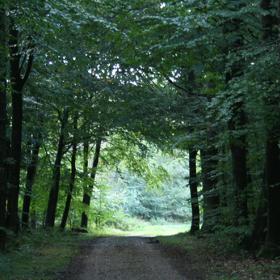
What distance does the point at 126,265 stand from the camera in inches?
474

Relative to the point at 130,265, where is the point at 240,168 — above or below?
above

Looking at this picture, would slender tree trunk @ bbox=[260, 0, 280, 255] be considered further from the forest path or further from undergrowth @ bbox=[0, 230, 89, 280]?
undergrowth @ bbox=[0, 230, 89, 280]

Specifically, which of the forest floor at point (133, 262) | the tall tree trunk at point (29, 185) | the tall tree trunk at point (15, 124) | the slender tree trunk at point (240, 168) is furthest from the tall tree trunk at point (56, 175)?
the slender tree trunk at point (240, 168)

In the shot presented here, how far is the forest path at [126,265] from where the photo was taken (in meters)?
10.4

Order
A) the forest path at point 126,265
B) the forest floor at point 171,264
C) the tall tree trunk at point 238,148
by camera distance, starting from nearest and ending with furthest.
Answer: the forest floor at point 171,264 → the forest path at point 126,265 → the tall tree trunk at point 238,148

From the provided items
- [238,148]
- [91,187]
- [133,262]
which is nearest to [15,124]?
[133,262]

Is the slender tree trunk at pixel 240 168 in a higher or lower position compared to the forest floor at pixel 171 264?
higher

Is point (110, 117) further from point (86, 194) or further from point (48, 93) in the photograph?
point (86, 194)

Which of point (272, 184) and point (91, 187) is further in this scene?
point (91, 187)

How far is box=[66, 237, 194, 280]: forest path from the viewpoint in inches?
409

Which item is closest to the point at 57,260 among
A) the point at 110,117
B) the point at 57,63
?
the point at 57,63

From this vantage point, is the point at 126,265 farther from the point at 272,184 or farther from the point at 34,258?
the point at 272,184

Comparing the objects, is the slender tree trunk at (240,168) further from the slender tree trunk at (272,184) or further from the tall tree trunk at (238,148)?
the slender tree trunk at (272,184)

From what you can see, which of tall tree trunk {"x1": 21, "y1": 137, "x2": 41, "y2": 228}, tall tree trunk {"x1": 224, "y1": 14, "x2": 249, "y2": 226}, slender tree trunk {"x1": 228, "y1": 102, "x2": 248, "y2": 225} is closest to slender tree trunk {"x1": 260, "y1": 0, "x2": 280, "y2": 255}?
tall tree trunk {"x1": 224, "y1": 14, "x2": 249, "y2": 226}
